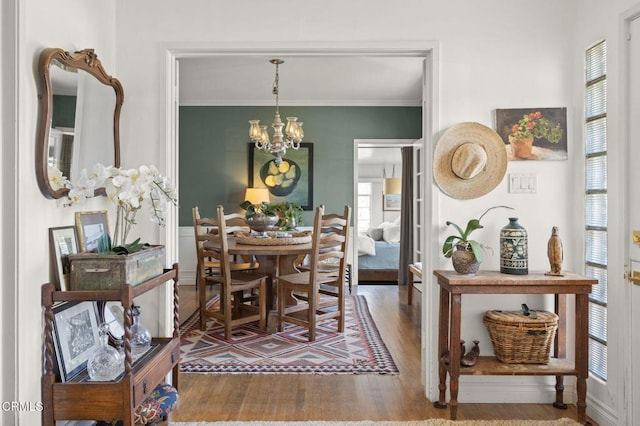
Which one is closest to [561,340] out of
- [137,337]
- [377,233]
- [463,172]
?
[463,172]

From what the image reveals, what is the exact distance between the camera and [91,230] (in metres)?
2.26

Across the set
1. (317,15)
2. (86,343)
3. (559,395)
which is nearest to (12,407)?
(86,343)

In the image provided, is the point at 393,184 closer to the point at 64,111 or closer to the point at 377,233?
the point at 377,233

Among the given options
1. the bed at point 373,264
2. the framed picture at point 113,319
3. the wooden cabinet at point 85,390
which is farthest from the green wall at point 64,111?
the bed at point 373,264

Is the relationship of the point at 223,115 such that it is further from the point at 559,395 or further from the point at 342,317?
the point at 559,395

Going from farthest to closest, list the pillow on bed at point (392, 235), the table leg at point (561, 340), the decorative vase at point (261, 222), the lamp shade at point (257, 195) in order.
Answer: the pillow on bed at point (392, 235) → the lamp shade at point (257, 195) → the decorative vase at point (261, 222) → the table leg at point (561, 340)

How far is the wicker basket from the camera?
8.11ft

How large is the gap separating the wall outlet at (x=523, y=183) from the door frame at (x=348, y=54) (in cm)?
47

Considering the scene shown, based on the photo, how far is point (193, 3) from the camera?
8.84ft

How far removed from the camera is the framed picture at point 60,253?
197 centimetres

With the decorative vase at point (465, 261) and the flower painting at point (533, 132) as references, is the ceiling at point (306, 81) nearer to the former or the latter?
the flower painting at point (533, 132)

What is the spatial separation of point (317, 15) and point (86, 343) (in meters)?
2.10

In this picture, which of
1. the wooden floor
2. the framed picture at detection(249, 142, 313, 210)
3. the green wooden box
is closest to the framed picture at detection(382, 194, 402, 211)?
the framed picture at detection(249, 142, 313, 210)

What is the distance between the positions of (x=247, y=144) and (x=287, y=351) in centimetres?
361
